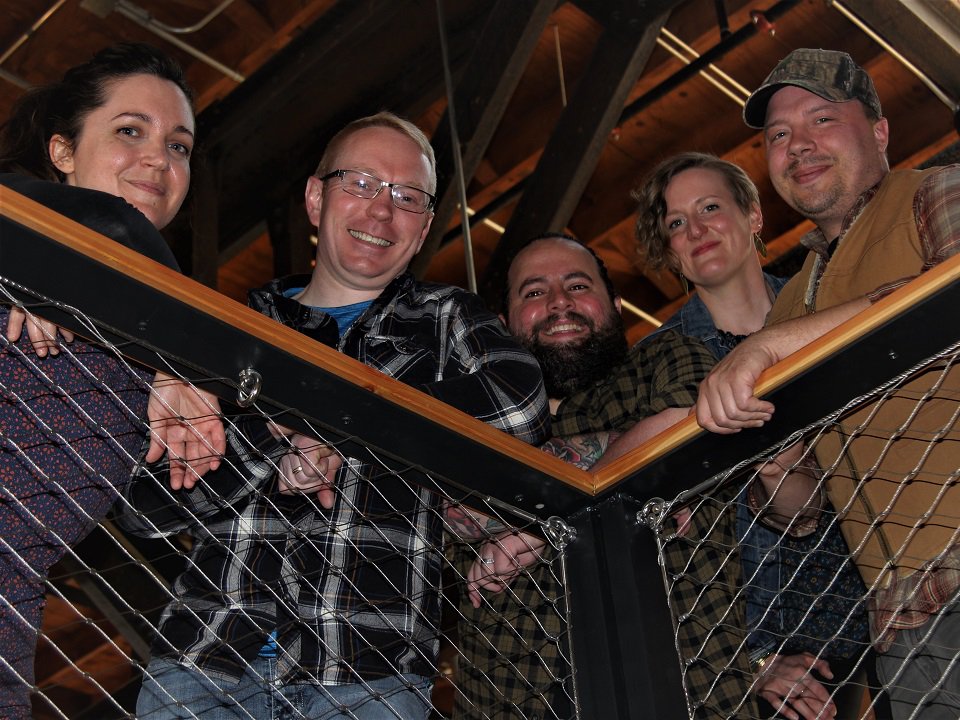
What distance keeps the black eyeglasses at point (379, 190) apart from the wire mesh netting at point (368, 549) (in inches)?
20.4

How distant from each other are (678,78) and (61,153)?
10.4 ft

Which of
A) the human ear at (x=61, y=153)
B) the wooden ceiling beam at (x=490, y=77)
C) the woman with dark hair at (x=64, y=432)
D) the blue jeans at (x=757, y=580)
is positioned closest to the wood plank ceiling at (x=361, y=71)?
the wooden ceiling beam at (x=490, y=77)

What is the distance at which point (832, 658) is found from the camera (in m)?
1.97

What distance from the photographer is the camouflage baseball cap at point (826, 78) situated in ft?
6.68

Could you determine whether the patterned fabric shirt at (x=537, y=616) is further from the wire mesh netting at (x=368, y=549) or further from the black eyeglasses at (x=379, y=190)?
the black eyeglasses at (x=379, y=190)

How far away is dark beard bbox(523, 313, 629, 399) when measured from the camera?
219 centimetres

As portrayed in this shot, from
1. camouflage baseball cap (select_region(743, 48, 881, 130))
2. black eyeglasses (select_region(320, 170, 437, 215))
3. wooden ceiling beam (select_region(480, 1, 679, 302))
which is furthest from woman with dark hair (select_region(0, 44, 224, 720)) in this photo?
wooden ceiling beam (select_region(480, 1, 679, 302))

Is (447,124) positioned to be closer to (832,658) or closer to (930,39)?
(930,39)

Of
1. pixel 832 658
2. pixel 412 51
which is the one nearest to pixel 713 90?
pixel 412 51

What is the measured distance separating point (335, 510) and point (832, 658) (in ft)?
3.37

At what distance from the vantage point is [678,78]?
14.2ft

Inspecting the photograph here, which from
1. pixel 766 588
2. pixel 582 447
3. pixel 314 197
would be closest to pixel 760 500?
pixel 766 588

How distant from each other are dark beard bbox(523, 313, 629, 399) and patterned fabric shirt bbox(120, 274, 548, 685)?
64 centimetres

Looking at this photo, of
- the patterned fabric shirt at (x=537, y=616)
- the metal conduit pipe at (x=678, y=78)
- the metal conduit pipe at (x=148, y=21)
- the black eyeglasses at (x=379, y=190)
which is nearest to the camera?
the patterned fabric shirt at (x=537, y=616)
